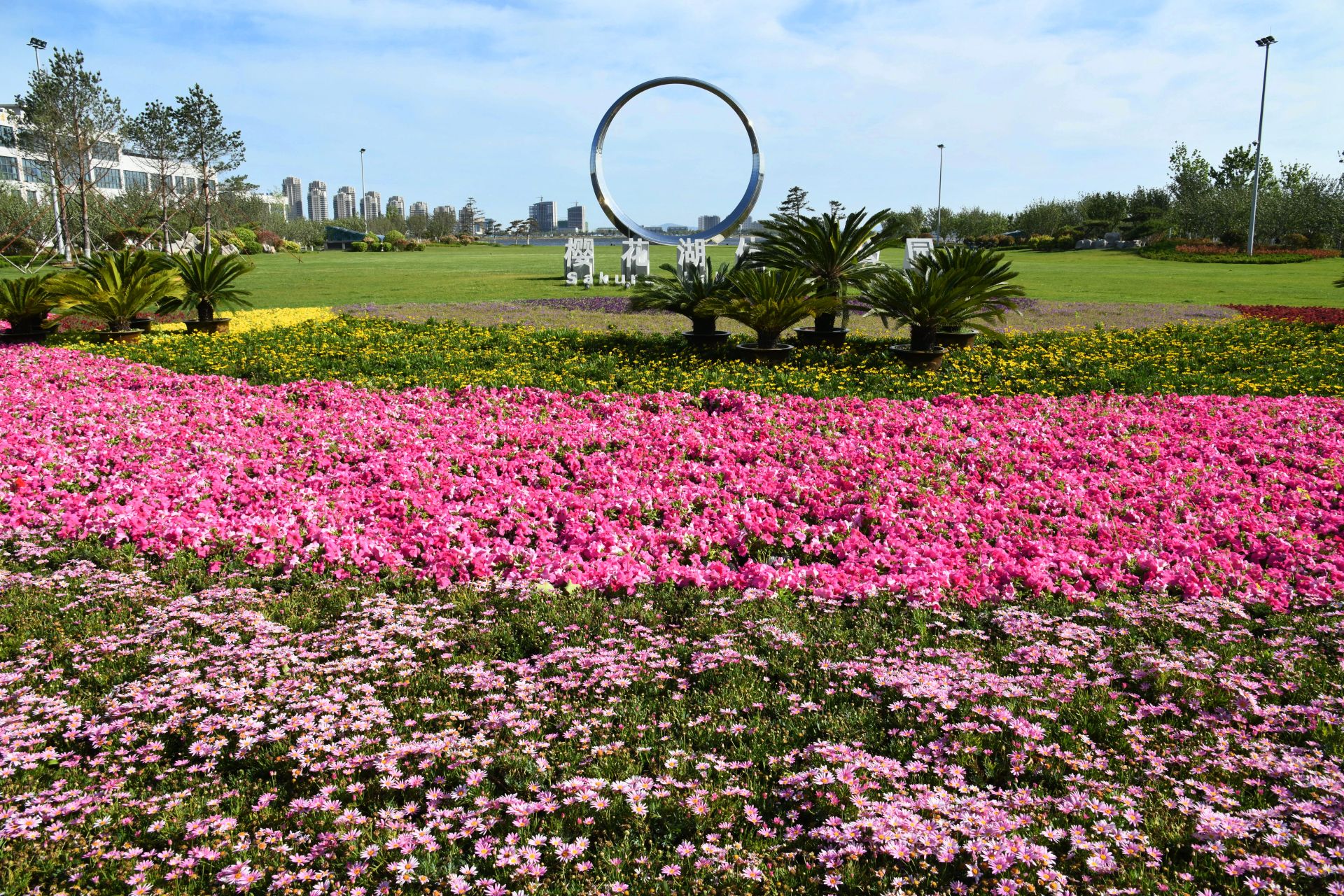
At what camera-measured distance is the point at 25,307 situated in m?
13.6

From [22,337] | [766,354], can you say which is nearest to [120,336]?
[22,337]

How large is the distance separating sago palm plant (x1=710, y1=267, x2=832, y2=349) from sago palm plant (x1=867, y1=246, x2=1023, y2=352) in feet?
2.95

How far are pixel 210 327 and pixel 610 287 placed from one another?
12410 millimetres

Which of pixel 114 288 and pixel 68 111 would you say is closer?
pixel 114 288

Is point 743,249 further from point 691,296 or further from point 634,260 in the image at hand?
point 691,296

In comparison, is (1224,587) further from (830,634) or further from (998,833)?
(998,833)

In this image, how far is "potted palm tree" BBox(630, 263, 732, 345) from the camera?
1210 cm

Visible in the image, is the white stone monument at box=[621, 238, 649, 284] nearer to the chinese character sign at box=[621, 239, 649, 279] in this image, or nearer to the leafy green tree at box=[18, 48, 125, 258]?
the chinese character sign at box=[621, 239, 649, 279]

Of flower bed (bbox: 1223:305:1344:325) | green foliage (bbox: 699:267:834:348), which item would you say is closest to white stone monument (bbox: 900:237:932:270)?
flower bed (bbox: 1223:305:1344:325)

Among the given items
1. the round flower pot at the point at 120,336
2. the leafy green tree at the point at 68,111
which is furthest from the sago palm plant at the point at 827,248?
the leafy green tree at the point at 68,111

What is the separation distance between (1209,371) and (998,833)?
33.1ft

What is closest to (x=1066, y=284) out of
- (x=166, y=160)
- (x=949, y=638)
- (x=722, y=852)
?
(x=949, y=638)

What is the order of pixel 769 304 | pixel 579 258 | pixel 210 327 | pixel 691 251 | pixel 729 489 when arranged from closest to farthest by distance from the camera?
pixel 729 489, pixel 769 304, pixel 210 327, pixel 691 251, pixel 579 258

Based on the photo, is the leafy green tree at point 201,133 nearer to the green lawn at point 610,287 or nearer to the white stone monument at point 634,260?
the green lawn at point 610,287
